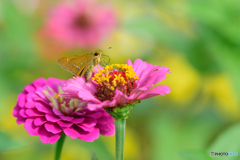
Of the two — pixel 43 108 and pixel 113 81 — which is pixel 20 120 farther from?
pixel 113 81

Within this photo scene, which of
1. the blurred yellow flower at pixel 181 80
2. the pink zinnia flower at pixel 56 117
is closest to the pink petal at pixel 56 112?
the pink zinnia flower at pixel 56 117

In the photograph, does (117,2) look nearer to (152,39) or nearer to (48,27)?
(152,39)


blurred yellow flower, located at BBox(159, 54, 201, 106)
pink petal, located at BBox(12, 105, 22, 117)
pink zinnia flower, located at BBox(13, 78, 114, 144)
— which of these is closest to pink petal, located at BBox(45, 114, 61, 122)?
pink zinnia flower, located at BBox(13, 78, 114, 144)

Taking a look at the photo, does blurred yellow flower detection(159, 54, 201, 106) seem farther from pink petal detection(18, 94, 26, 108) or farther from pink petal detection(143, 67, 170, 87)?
pink petal detection(18, 94, 26, 108)

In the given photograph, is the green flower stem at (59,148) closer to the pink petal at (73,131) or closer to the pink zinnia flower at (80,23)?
the pink petal at (73,131)

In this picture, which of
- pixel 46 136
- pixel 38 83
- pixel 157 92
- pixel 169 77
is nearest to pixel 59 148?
pixel 46 136
